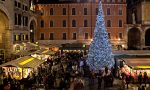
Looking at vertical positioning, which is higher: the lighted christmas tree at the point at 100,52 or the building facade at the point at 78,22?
the building facade at the point at 78,22

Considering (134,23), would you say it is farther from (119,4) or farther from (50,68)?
(50,68)

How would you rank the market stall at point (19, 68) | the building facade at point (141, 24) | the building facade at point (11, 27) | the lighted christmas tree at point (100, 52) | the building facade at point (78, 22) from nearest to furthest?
1. the market stall at point (19, 68)
2. the lighted christmas tree at point (100, 52)
3. the building facade at point (11, 27)
4. the building facade at point (78, 22)
5. the building facade at point (141, 24)

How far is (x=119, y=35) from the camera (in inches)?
2613

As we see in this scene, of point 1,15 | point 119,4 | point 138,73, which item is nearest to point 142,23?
point 119,4

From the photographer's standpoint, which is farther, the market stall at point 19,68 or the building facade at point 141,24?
the building facade at point 141,24

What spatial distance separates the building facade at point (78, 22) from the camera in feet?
216

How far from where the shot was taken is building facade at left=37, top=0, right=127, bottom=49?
65.8 metres

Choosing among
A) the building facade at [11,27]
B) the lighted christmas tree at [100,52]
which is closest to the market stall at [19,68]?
the lighted christmas tree at [100,52]

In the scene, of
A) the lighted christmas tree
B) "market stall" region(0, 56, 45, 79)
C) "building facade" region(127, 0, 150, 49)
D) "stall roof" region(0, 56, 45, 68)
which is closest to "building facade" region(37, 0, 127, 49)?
"building facade" region(127, 0, 150, 49)

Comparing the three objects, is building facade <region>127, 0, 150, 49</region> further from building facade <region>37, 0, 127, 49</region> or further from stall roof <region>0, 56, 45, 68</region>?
stall roof <region>0, 56, 45, 68</region>

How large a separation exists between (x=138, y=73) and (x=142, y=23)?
41457 mm

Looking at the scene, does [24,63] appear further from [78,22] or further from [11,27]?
[78,22]

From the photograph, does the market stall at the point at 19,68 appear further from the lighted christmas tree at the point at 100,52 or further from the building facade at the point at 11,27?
the building facade at the point at 11,27

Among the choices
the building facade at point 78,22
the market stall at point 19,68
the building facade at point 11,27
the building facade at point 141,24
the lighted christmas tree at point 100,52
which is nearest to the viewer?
the market stall at point 19,68
